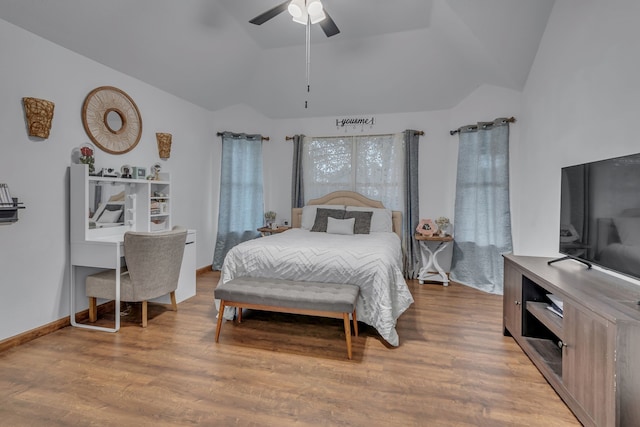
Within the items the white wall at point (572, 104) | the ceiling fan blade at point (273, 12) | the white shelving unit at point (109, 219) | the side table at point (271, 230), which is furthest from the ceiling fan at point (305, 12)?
the side table at point (271, 230)

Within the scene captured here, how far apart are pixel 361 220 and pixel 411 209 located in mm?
858

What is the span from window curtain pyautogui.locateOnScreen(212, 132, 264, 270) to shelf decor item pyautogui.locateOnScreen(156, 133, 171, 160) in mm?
1110

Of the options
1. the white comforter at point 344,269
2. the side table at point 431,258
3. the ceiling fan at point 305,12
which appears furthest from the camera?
the side table at point 431,258

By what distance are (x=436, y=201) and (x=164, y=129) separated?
3.81 metres

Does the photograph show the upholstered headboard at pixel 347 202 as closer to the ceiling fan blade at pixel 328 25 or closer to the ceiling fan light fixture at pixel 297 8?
the ceiling fan blade at pixel 328 25

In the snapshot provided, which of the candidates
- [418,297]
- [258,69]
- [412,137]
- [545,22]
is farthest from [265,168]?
[545,22]

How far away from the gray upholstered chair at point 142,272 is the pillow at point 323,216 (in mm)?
1815

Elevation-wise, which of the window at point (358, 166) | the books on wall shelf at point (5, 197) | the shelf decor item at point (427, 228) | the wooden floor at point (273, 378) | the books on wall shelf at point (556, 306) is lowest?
the wooden floor at point (273, 378)

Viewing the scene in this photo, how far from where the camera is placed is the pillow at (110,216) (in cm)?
304

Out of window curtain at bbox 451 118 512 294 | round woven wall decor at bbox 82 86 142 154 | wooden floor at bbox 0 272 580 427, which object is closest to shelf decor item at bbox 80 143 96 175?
round woven wall decor at bbox 82 86 142 154

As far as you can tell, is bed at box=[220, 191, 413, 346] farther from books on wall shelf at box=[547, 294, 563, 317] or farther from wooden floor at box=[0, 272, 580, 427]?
books on wall shelf at box=[547, 294, 563, 317]

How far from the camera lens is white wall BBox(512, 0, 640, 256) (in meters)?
2.01

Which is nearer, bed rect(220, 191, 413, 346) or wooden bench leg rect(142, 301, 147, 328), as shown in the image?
bed rect(220, 191, 413, 346)

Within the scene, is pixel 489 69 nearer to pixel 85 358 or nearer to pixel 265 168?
pixel 265 168
